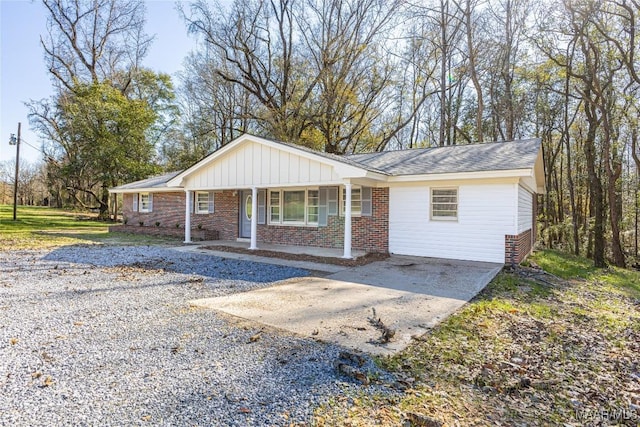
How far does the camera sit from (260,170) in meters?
11.5

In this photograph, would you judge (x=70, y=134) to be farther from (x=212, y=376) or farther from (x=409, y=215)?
(x=212, y=376)

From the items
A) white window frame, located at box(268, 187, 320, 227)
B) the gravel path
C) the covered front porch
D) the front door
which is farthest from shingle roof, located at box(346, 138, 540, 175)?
the gravel path

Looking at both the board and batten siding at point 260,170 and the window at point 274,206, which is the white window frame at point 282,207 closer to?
the window at point 274,206

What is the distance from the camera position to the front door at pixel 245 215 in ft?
46.6

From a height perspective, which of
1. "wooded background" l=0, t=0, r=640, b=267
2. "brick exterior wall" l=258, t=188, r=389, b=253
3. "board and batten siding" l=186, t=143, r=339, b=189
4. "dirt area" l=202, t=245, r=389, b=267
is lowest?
"dirt area" l=202, t=245, r=389, b=267

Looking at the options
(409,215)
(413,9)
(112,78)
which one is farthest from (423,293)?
(112,78)

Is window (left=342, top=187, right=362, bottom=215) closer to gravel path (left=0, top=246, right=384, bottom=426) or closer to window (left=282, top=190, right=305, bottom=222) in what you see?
window (left=282, top=190, right=305, bottom=222)

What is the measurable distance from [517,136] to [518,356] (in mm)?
21932

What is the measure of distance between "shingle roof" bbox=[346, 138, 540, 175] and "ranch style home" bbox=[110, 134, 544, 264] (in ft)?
0.10

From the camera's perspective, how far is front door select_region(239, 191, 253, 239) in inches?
559

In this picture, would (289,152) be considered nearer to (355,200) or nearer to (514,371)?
(355,200)

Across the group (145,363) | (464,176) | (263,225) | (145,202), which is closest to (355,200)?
(464,176)

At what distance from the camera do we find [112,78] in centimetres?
2878

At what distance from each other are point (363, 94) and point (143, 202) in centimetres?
1468
